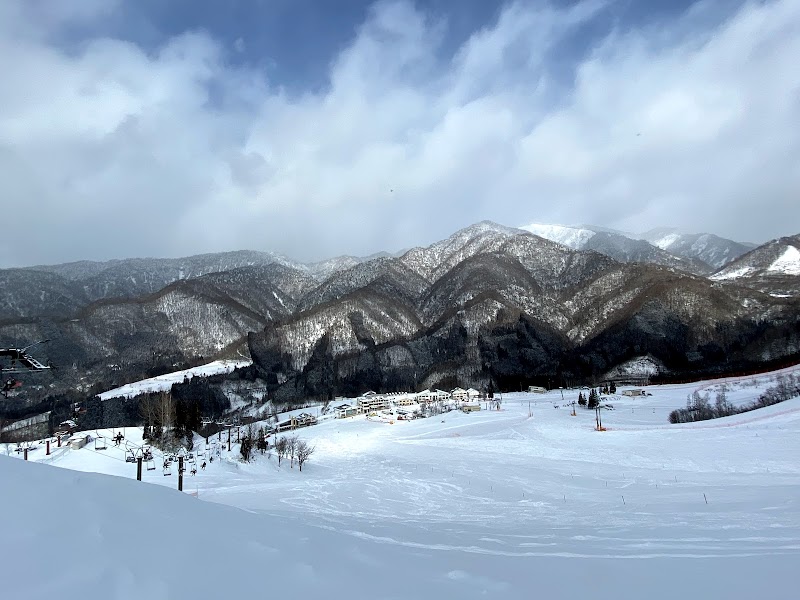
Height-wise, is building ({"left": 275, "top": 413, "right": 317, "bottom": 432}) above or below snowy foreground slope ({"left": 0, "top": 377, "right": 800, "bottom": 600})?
below

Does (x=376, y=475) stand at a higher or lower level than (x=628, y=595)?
lower

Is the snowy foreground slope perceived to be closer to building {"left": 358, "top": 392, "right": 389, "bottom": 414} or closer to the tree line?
the tree line

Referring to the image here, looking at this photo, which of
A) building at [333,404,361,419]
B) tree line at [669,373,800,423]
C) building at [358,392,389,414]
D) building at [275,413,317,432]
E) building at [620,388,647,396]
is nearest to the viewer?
tree line at [669,373,800,423]

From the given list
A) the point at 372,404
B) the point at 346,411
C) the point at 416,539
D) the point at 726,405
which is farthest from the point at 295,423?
the point at 416,539

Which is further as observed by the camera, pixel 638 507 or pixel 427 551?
pixel 638 507

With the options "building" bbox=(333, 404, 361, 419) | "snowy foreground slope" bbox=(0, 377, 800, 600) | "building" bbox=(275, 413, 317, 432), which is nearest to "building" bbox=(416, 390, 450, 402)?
"building" bbox=(333, 404, 361, 419)

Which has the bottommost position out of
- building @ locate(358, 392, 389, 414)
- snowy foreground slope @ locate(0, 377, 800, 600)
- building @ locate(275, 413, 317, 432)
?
building @ locate(275, 413, 317, 432)

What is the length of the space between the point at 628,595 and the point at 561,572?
133 centimetres

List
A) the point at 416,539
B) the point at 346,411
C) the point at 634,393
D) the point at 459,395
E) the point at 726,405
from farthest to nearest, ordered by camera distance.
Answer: the point at 459,395, the point at 346,411, the point at 634,393, the point at 726,405, the point at 416,539

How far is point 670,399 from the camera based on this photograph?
373 ft

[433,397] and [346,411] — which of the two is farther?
[433,397]

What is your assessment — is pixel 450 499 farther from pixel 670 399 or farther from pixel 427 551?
pixel 670 399

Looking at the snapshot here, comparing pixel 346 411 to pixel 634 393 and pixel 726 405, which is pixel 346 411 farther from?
pixel 726 405

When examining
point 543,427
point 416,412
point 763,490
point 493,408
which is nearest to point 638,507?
point 763,490
